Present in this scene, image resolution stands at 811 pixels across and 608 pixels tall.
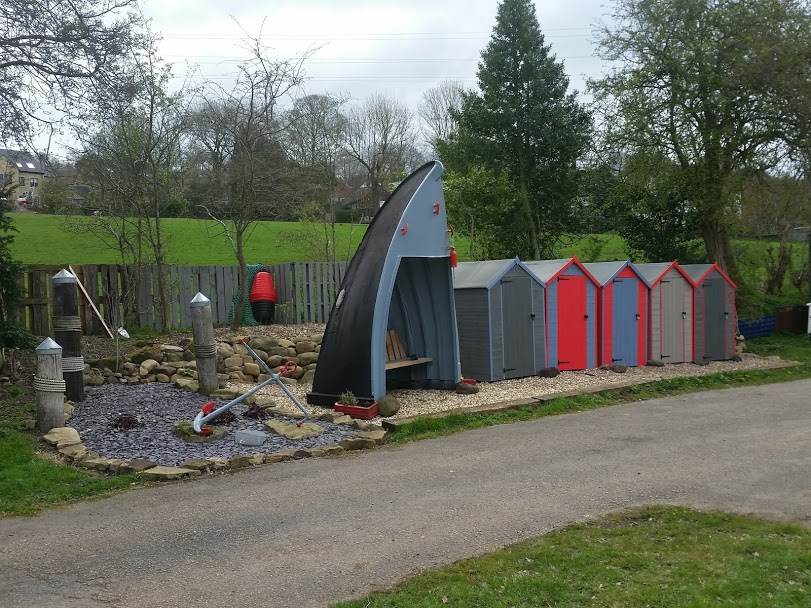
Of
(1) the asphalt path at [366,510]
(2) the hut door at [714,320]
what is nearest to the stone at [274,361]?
(1) the asphalt path at [366,510]

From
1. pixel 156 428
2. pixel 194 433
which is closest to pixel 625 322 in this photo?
pixel 194 433

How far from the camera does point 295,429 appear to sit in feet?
27.9

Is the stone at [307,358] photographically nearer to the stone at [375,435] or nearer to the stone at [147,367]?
the stone at [147,367]

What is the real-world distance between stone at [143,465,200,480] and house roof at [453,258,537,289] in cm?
637

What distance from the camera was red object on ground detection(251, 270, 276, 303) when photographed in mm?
15359

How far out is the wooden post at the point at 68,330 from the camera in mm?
9625

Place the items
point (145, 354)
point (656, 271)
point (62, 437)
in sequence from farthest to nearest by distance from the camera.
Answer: point (656, 271) → point (145, 354) → point (62, 437)

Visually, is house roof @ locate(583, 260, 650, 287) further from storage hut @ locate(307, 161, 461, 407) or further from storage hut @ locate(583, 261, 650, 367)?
storage hut @ locate(307, 161, 461, 407)

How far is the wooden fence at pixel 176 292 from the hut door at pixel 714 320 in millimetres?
7703

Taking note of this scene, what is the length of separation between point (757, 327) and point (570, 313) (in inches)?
354

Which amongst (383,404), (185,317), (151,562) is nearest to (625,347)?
(383,404)

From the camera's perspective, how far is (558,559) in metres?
4.69

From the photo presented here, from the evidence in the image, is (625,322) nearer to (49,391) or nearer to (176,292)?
(176,292)

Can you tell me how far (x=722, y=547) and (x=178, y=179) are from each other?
47.3 feet
